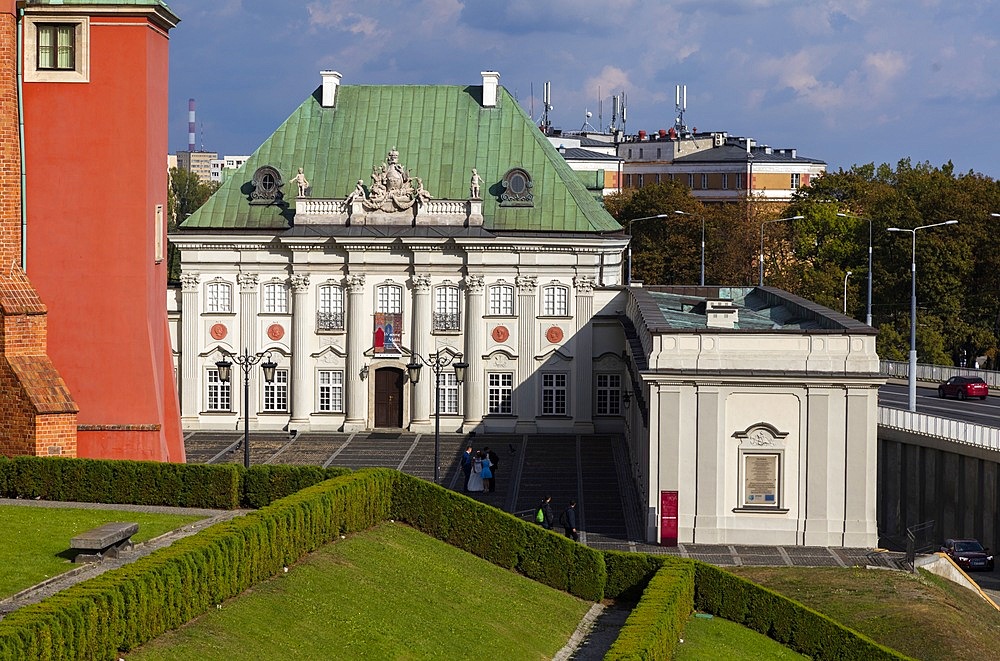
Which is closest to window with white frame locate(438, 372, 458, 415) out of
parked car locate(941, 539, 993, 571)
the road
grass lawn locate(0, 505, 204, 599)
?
the road

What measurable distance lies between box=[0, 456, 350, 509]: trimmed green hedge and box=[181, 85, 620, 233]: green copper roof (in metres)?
39.2

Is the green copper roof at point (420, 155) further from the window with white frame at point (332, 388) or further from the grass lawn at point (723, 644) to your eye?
the grass lawn at point (723, 644)

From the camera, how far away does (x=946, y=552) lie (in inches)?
2146

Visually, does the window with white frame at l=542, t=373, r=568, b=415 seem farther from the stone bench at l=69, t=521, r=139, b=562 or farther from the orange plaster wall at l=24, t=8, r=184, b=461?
the stone bench at l=69, t=521, r=139, b=562

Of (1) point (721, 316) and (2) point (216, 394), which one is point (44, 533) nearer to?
(1) point (721, 316)

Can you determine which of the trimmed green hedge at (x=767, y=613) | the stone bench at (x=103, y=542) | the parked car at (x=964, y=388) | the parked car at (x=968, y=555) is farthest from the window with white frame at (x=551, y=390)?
the stone bench at (x=103, y=542)

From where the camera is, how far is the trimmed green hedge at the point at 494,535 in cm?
3881

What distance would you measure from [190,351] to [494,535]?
130 ft

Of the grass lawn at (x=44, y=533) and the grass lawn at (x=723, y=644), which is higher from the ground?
the grass lawn at (x=44, y=533)

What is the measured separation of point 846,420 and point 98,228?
74.6 feet

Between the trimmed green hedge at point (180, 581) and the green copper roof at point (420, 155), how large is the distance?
137 feet

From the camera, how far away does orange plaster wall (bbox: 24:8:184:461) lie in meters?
45.0

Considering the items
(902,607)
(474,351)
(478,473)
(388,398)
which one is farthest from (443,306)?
(902,607)

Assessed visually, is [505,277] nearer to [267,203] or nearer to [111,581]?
[267,203]
